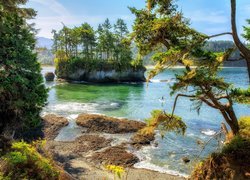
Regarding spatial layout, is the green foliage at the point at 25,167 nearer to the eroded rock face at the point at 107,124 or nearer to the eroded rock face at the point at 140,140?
the eroded rock face at the point at 140,140

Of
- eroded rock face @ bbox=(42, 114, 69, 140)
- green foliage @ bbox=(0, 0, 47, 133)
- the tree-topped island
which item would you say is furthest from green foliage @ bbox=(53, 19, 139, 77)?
green foliage @ bbox=(0, 0, 47, 133)

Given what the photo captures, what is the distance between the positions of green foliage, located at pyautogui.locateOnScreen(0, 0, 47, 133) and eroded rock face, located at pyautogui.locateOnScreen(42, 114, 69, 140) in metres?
7.16

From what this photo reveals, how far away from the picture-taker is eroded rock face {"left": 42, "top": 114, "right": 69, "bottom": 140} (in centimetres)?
3055

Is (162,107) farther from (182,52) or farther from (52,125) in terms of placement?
(182,52)

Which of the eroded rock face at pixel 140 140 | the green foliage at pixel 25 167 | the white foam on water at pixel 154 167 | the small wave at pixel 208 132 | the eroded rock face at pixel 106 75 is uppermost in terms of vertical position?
the green foliage at pixel 25 167

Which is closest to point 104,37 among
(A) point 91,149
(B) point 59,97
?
(B) point 59,97

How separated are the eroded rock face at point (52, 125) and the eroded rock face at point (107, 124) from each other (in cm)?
202

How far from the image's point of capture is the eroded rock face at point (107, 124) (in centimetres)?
3203

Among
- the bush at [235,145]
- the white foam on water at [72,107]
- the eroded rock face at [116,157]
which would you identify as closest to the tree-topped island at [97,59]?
the white foam on water at [72,107]

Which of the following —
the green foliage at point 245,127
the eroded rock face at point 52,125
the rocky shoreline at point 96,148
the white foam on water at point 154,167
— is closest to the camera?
the green foliage at point 245,127

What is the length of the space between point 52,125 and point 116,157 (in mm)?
12713

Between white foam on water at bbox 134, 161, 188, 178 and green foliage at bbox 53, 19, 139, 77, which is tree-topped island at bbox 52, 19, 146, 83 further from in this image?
white foam on water at bbox 134, 161, 188, 178

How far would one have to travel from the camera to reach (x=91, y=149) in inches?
1029

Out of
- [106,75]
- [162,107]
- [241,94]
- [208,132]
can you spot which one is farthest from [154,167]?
[106,75]
